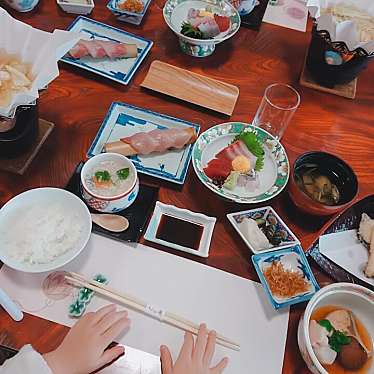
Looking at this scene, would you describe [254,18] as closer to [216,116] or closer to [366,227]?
[216,116]

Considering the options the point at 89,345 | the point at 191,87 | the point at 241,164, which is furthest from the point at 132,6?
the point at 89,345

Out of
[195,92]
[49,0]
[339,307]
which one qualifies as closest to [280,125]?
[195,92]

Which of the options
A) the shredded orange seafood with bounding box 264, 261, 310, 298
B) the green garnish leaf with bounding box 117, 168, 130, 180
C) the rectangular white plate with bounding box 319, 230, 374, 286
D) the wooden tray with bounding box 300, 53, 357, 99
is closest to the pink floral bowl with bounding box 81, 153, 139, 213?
the green garnish leaf with bounding box 117, 168, 130, 180

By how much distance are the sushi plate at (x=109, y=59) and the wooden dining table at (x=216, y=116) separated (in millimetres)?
23

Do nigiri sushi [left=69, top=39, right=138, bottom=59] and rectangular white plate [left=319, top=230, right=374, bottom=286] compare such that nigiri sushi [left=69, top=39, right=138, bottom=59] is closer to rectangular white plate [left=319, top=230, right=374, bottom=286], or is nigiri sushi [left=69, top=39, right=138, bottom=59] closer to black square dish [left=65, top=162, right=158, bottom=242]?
black square dish [left=65, top=162, right=158, bottom=242]

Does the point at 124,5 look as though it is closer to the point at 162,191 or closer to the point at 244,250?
the point at 162,191

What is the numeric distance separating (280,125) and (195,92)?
281 millimetres

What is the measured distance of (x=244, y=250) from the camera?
51.1 inches

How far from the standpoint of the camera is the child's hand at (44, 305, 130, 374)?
3.37ft

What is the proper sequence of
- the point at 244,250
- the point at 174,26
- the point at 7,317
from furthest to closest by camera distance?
A: the point at 174,26 < the point at 244,250 < the point at 7,317

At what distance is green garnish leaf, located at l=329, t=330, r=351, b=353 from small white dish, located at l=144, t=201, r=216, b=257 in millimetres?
345

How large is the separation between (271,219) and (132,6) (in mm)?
920

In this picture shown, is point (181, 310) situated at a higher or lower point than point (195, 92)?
lower

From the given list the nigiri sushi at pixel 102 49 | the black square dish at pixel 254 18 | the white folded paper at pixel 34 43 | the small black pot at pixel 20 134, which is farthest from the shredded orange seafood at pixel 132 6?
the small black pot at pixel 20 134
